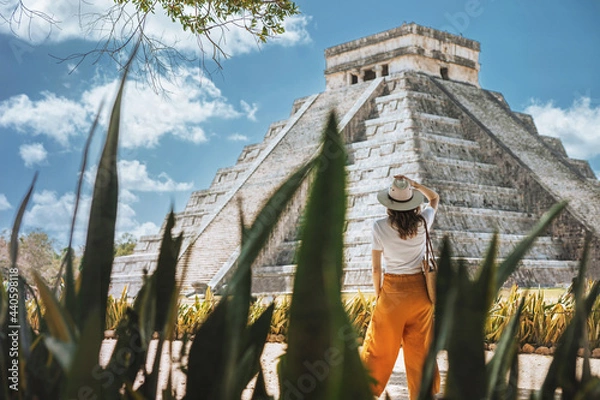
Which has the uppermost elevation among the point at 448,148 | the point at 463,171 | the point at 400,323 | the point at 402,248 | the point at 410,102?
the point at 410,102

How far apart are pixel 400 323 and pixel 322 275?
8.90 ft

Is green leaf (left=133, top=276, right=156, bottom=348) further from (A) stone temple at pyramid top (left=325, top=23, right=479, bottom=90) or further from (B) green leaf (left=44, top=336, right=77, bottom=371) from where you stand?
(A) stone temple at pyramid top (left=325, top=23, right=479, bottom=90)

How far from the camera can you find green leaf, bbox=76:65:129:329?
0.72m

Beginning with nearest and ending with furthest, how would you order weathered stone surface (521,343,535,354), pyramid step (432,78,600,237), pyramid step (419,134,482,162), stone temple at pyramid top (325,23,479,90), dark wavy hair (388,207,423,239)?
dark wavy hair (388,207,423,239) → weathered stone surface (521,343,535,354) → pyramid step (419,134,482,162) → pyramid step (432,78,600,237) → stone temple at pyramid top (325,23,479,90)

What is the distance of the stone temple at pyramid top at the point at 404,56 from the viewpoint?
2003cm

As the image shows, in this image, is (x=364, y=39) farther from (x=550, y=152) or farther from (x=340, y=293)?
(x=340, y=293)

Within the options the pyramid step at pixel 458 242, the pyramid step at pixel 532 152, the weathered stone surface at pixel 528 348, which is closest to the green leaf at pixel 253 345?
the weathered stone surface at pixel 528 348

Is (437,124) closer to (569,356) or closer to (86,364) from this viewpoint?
(569,356)

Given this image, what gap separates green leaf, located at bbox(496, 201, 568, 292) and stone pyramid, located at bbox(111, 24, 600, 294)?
10.3m

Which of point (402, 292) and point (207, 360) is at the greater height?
point (402, 292)

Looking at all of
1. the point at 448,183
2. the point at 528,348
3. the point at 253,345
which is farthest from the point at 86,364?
the point at 448,183

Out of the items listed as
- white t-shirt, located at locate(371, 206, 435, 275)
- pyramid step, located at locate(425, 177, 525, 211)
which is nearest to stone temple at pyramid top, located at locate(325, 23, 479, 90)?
pyramid step, located at locate(425, 177, 525, 211)

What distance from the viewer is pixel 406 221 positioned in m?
3.05

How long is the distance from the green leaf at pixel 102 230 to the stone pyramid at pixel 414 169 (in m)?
10.4
